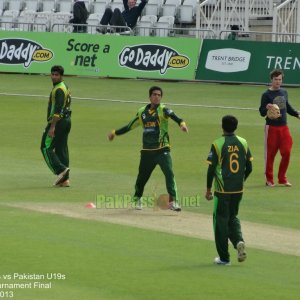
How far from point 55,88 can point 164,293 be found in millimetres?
8924

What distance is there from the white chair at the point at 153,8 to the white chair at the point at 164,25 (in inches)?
62.1

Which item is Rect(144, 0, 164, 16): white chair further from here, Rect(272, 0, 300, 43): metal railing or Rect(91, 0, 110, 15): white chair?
Rect(272, 0, 300, 43): metal railing

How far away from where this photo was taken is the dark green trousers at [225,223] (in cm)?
1419

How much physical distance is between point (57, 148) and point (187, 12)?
80.2 feet

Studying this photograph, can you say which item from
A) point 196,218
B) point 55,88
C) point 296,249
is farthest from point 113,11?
point 296,249

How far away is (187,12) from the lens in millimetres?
45000

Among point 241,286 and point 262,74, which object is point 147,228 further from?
point 262,74

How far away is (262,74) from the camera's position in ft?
128

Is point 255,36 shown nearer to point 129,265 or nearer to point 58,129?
point 58,129

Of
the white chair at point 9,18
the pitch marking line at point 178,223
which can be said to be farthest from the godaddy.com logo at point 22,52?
the pitch marking line at point 178,223

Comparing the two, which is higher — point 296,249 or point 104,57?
point 104,57

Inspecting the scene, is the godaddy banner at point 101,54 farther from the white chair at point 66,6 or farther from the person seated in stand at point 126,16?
the white chair at point 66,6

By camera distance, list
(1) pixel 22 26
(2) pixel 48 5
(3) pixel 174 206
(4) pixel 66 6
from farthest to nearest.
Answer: (2) pixel 48 5, (4) pixel 66 6, (1) pixel 22 26, (3) pixel 174 206

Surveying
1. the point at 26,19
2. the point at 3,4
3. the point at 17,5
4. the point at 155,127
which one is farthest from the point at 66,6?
the point at 155,127
